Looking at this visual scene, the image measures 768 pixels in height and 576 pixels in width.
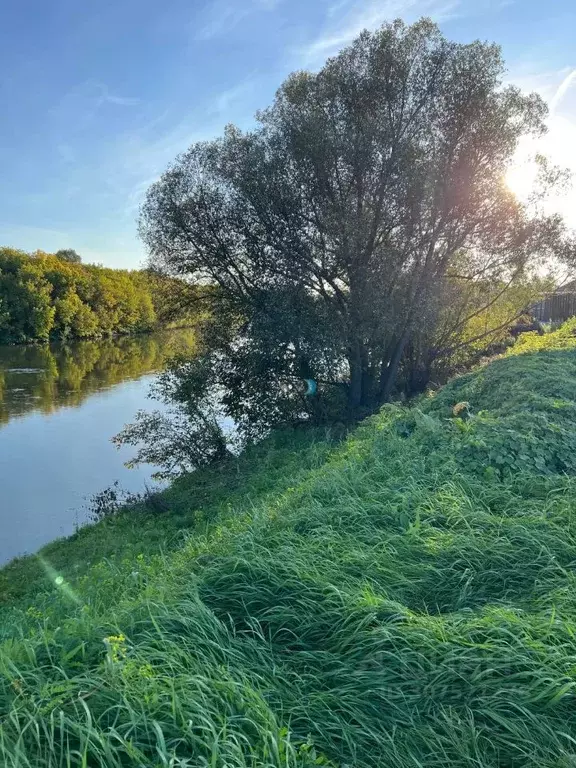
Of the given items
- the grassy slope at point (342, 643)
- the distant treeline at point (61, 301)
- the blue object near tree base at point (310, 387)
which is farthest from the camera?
the distant treeline at point (61, 301)

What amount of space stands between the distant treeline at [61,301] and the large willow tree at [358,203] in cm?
2698

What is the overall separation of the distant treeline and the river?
11.0 m

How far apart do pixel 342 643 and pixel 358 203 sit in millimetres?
12698

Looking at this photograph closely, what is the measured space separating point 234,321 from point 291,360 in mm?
2364

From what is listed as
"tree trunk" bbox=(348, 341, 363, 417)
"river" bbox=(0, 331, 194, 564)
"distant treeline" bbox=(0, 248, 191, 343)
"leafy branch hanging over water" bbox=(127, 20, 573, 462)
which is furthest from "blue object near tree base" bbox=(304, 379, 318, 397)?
"distant treeline" bbox=(0, 248, 191, 343)

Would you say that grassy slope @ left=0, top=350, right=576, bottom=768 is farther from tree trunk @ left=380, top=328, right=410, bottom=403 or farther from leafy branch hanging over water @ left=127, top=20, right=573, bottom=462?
tree trunk @ left=380, top=328, right=410, bottom=403

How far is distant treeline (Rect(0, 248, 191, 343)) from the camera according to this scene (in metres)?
48.4

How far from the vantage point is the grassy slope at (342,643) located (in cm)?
215

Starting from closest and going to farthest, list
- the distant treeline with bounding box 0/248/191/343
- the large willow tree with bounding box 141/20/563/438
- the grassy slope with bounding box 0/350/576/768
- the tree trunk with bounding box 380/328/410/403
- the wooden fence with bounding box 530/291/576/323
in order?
the grassy slope with bounding box 0/350/576/768 → the large willow tree with bounding box 141/20/563/438 → the tree trunk with bounding box 380/328/410/403 → the wooden fence with bounding box 530/291/576/323 → the distant treeline with bounding box 0/248/191/343

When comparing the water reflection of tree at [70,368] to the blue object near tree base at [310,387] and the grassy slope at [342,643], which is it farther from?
the grassy slope at [342,643]

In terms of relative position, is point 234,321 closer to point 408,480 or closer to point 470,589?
point 408,480

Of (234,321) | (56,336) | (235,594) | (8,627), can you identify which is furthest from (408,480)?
(56,336)

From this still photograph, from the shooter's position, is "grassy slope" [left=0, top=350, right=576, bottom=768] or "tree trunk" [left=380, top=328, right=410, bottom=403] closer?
"grassy slope" [left=0, top=350, right=576, bottom=768]

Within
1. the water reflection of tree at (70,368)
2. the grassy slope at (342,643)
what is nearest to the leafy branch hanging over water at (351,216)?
the water reflection of tree at (70,368)
